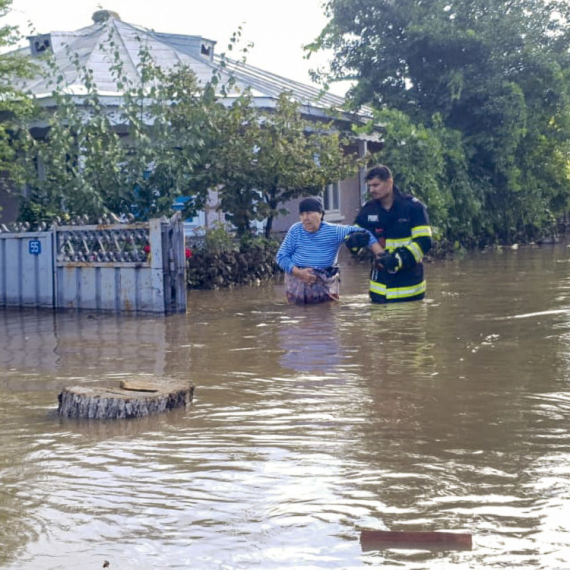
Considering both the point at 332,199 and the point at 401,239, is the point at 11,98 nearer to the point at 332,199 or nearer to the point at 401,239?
the point at 401,239

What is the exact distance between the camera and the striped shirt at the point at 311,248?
476 inches

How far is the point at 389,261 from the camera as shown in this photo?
11.0 metres

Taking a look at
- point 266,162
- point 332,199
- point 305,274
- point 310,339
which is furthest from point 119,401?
point 332,199

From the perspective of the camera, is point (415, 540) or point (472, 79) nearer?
point (415, 540)

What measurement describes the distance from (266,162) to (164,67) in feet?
19.5

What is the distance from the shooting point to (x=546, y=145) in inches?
1094

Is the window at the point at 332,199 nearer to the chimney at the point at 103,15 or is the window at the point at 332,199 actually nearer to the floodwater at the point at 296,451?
the chimney at the point at 103,15

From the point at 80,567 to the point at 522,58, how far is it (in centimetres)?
2286

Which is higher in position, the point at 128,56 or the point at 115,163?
the point at 128,56

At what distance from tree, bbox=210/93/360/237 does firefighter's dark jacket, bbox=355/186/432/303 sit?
487 centimetres

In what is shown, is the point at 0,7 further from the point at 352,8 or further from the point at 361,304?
the point at 352,8

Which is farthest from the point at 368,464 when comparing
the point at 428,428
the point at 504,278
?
the point at 504,278

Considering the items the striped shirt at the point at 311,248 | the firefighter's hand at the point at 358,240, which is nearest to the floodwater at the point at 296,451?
the firefighter's hand at the point at 358,240

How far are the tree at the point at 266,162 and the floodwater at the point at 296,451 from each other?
5.83 metres
